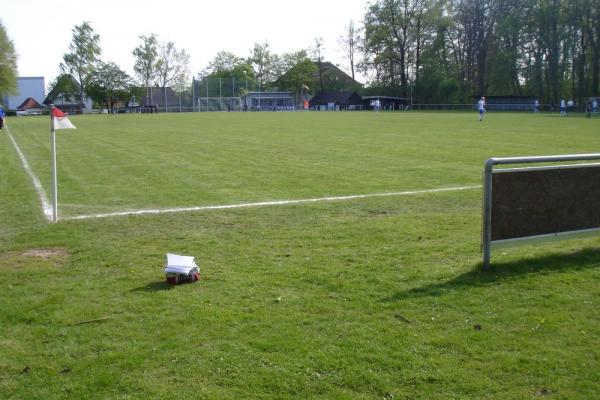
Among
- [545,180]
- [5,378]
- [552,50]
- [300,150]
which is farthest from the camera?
[552,50]

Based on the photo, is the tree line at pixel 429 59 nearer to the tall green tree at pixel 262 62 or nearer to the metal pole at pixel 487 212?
the tall green tree at pixel 262 62

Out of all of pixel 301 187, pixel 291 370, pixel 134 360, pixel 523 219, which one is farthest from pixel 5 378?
pixel 301 187

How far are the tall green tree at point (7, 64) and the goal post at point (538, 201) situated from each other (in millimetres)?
78830

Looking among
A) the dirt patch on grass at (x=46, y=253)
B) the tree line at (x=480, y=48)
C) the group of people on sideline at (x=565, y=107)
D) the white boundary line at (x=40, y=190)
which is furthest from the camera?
the tree line at (x=480, y=48)

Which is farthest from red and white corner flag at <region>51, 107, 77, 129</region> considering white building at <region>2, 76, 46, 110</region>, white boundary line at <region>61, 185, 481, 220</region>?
white building at <region>2, 76, 46, 110</region>

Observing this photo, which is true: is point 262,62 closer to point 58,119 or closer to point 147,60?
point 147,60

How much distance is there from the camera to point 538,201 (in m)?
6.43

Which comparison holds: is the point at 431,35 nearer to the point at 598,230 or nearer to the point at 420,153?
the point at 420,153

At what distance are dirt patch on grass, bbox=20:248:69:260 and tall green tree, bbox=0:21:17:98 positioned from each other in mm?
75256

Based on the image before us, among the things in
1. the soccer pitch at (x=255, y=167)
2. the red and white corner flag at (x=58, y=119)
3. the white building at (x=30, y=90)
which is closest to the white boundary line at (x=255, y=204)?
the soccer pitch at (x=255, y=167)

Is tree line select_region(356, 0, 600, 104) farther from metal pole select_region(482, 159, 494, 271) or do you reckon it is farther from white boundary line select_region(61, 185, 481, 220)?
metal pole select_region(482, 159, 494, 271)

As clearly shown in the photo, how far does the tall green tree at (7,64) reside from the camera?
72438 mm

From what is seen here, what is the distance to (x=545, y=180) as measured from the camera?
641 centimetres

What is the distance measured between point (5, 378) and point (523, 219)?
5280 millimetres
